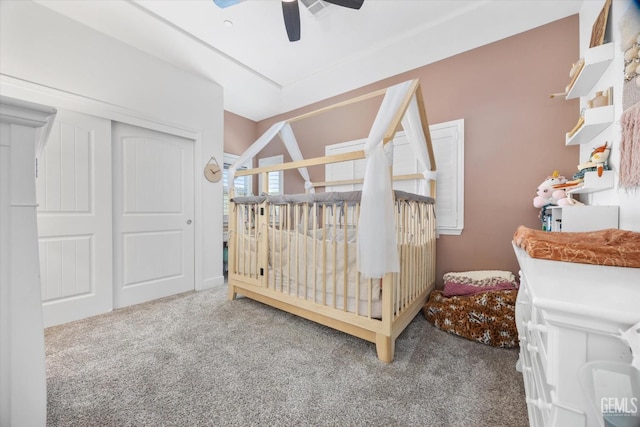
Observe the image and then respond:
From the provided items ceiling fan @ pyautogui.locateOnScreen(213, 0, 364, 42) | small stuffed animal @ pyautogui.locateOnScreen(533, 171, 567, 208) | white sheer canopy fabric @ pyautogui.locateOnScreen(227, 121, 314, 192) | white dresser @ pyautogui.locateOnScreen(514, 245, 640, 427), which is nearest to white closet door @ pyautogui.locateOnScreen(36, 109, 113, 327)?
white sheer canopy fabric @ pyautogui.locateOnScreen(227, 121, 314, 192)

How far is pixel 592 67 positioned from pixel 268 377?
2694 mm

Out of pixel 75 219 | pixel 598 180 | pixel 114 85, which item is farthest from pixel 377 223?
pixel 114 85

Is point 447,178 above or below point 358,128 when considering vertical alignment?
below

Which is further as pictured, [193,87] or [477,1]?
[193,87]

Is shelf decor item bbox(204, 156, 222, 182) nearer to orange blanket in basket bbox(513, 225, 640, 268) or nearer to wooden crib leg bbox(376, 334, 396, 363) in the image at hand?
wooden crib leg bbox(376, 334, 396, 363)

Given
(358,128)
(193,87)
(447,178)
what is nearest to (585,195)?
(447,178)

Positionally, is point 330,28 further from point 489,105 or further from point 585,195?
point 585,195

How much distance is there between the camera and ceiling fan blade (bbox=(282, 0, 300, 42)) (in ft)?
5.67

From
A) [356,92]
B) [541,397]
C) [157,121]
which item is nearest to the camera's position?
[541,397]

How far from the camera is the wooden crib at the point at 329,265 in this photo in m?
1.60

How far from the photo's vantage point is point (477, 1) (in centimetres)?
200

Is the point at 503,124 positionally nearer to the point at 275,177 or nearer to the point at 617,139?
the point at 617,139

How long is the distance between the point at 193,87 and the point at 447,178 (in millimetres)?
3136

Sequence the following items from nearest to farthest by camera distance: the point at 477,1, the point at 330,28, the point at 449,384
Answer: the point at 449,384 < the point at 477,1 < the point at 330,28
